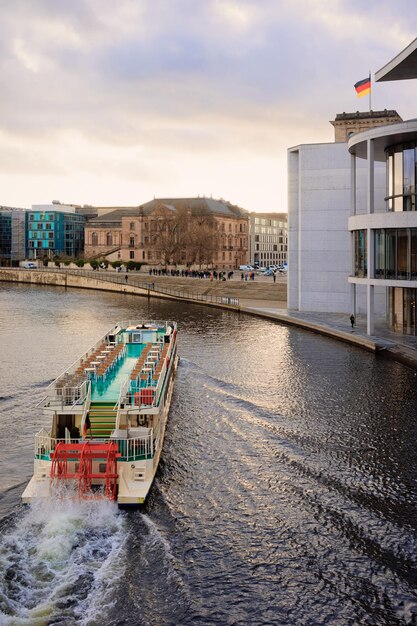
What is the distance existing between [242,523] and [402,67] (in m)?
44.0

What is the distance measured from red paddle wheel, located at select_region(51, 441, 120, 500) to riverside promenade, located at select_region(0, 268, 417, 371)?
2565 cm

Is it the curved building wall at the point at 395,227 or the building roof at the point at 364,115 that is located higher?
the building roof at the point at 364,115

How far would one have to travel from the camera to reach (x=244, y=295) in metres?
92.4

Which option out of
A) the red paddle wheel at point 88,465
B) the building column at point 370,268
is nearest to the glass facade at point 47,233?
the building column at point 370,268

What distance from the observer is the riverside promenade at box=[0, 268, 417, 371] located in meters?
49.6

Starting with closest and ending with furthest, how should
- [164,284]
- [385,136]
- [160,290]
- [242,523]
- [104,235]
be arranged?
[242,523], [385,136], [160,290], [164,284], [104,235]

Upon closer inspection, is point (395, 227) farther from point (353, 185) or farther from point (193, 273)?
point (193, 273)

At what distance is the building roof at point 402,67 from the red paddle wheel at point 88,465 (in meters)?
40.1

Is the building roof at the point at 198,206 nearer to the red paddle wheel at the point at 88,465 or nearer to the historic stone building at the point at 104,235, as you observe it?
the historic stone building at the point at 104,235

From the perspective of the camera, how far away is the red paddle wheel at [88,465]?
845 inches

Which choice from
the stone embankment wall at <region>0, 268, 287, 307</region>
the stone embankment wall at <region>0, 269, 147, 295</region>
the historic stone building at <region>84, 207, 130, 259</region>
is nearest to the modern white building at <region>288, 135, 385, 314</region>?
the stone embankment wall at <region>0, 268, 287, 307</region>

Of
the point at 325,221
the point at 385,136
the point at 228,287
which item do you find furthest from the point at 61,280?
the point at 385,136

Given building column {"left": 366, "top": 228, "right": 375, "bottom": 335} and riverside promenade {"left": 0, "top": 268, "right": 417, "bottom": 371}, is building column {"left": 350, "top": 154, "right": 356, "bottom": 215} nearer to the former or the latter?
building column {"left": 366, "top": 228, "right": 375, "bottom": 335}

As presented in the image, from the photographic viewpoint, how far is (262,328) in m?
62.8
